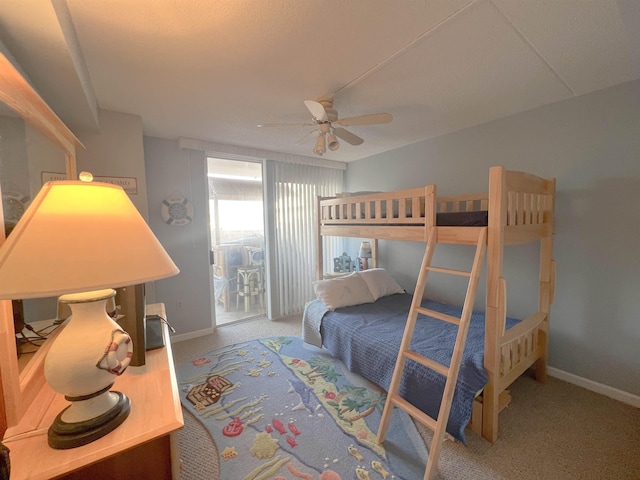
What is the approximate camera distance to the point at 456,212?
6.71 feet

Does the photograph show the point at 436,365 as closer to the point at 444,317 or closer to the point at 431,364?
the point at 431,364

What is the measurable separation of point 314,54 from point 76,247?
1.61 m

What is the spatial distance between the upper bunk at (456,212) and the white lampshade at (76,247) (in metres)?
1.84

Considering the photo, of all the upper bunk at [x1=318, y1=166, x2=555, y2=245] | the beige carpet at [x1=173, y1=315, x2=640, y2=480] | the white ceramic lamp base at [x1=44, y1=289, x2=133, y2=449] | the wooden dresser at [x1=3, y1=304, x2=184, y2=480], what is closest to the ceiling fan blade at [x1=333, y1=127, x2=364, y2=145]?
the upper bunk at [x1=318, y1=166, x2=555, y2=245]

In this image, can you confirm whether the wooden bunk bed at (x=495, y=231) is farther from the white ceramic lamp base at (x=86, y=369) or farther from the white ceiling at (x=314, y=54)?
the white ceramic lamp base at (x=86, y=369)

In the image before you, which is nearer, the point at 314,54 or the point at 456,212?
the point at 314,54

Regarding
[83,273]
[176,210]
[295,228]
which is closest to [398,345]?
[83,273]

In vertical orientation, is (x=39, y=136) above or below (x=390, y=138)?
below

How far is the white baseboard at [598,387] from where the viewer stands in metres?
1.99

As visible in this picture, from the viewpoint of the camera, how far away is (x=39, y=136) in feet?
3.92

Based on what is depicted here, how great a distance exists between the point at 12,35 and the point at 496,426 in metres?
3.44

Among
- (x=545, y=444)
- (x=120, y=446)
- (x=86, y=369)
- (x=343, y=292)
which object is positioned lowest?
(x=545, y=444)

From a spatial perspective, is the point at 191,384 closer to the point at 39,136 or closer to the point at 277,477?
the point at 277,477

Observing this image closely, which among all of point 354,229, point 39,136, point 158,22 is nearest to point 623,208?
point 354,229
